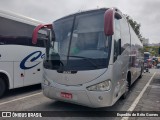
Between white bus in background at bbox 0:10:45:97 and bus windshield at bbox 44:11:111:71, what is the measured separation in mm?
2171

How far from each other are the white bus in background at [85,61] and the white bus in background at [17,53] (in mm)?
2211

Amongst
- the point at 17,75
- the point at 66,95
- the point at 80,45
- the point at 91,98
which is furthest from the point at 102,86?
the point at 17,75

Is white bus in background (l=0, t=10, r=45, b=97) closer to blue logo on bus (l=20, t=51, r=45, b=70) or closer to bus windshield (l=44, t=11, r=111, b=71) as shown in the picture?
blue logo on bus (l=20, t=51, r=45, b=70)

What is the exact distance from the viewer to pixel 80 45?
5008mm

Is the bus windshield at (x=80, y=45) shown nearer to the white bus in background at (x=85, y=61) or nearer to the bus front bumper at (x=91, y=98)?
the white bus in background at (x=85, y=61)

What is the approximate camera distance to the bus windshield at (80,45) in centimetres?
467

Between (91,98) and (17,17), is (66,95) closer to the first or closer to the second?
(91,98)

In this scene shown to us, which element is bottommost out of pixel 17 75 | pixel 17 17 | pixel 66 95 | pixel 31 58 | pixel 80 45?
pixel 66 95

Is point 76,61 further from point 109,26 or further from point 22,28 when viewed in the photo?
point 22,28

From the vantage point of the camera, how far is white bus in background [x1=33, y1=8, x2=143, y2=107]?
179 inches

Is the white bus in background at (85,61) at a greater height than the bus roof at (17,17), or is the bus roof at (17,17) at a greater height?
the bus roof at (17,17)

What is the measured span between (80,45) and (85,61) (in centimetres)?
58

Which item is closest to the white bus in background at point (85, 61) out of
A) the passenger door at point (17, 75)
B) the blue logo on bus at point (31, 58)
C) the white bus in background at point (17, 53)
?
the white bus in background at point (17, 53)

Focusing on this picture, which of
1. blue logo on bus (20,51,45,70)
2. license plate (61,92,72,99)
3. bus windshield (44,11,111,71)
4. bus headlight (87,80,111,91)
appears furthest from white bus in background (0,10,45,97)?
bus headlight (87,80,111,91)
